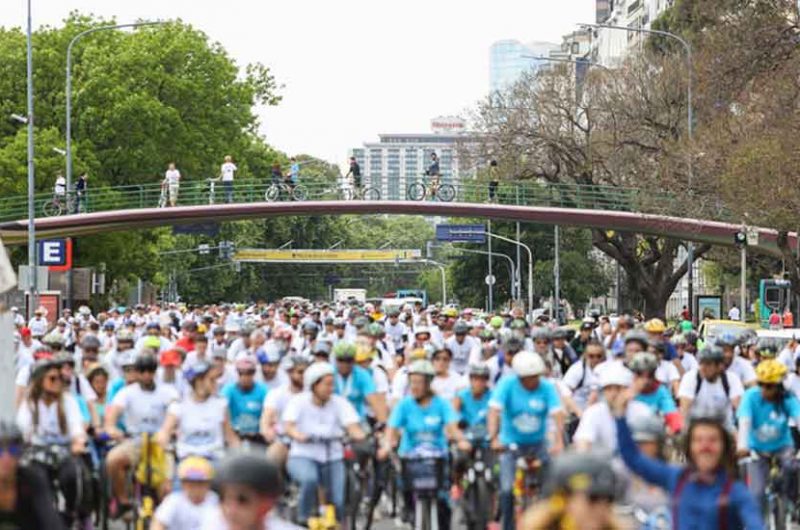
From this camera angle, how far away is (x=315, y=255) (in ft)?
456

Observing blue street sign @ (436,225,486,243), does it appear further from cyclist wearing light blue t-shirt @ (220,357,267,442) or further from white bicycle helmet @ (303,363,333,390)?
white bicycle helmet @ (303,363,333,390)

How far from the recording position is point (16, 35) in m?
70.8

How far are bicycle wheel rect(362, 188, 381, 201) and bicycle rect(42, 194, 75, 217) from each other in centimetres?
981

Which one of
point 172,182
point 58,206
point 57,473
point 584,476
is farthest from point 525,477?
point 58,206

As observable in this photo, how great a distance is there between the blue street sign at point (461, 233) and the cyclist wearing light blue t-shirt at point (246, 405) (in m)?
72.8

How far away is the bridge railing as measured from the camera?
201ft

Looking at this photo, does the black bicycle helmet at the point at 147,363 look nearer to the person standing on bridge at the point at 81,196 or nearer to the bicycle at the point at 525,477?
the bicycle at the point at 525,477

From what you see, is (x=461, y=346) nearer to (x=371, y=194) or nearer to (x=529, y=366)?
(x=529, y=366)

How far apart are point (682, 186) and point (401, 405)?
43.7m

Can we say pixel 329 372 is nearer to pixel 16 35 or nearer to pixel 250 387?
pixel 250 387

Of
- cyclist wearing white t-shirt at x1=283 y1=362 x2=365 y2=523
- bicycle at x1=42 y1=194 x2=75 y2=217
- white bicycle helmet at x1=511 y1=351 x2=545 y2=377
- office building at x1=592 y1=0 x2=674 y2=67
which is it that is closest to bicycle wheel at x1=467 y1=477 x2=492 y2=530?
white bicycle helmet at x1=511 y1=351 x2=545 y2=377

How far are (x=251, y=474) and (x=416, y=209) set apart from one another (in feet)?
191

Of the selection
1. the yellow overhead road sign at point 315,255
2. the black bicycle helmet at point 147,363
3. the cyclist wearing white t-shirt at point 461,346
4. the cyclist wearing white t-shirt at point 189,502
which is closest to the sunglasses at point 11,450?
the cyclist wearing white t-shirt at point 189,502

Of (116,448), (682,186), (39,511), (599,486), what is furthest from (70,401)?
(682,186)
